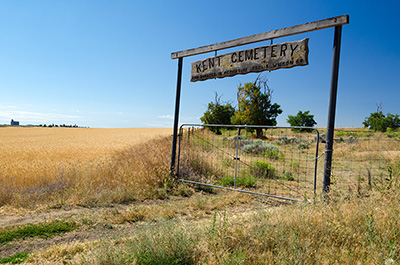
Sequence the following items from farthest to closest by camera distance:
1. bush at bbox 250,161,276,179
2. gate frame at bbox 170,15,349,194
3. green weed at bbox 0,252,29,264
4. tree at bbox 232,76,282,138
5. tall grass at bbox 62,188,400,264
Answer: tree at bbox 232,76,282,138
bush at bbox 250,161,276,179
gate frame at bbox 170,15,349,194
green weed at bbox 0,252,29,264
tall grass at bbox 62,188,400,264

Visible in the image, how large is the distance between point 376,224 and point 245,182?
4.75m

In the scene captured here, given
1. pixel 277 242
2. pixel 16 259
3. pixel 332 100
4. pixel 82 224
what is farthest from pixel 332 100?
pixel 16 259

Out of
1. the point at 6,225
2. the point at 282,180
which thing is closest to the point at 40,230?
the point at 6,225

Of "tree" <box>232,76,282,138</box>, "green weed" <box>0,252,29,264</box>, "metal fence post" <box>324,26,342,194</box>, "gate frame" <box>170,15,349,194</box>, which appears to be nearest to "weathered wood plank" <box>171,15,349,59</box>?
"gate frame" <box>170,15,349,194</box>

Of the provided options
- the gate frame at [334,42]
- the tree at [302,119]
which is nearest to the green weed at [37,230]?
the gate frame at [334,42]

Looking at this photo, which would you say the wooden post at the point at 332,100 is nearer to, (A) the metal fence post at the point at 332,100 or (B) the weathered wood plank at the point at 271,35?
(A) the metal fence post at the point at 332,100

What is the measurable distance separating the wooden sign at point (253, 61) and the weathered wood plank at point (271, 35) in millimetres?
229

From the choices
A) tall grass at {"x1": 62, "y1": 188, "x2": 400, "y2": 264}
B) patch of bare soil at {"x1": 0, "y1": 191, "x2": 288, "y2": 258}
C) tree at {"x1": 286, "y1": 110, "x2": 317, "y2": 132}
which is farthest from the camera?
tree at {"x1": 286, "y1": 110, "x2": 317, "y2": 132}

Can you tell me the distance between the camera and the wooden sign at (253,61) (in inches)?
240

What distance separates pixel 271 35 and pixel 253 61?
2.49 feet

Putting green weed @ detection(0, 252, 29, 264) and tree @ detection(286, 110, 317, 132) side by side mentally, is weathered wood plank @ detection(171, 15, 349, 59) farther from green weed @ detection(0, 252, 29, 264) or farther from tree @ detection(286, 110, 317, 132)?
tree @ detection(286, 110, 317, 132)

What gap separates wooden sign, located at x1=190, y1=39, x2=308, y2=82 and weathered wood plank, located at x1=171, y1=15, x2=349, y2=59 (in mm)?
229

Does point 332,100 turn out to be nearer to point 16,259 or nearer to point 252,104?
point 16,259

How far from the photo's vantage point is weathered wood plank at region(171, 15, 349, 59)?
5.44 m
